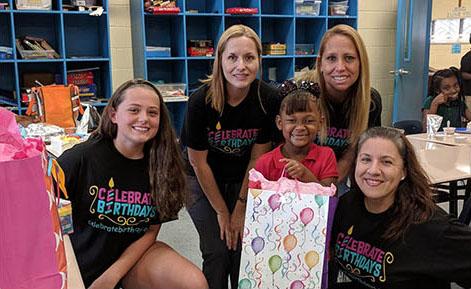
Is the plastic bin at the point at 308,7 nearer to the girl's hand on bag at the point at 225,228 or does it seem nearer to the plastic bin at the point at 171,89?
the plastic bin at the point at 171,89

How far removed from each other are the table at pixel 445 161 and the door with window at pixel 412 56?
9.54 ft

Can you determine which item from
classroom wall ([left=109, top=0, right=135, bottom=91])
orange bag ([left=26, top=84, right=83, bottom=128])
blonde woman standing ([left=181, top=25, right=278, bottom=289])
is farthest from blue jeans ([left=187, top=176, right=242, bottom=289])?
classroom wall ([left=109, top=0, right=135, bottom=91])

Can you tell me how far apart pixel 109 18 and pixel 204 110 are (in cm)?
346

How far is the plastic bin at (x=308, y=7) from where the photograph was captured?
5.68 m

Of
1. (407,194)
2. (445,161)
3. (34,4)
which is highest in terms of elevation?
(34,4)

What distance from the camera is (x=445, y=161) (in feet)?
9.20

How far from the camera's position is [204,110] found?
211 cm

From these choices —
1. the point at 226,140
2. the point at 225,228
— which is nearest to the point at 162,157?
the point at 226,140

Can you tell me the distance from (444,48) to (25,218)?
8.31m

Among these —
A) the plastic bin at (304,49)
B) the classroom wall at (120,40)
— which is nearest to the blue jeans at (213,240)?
the classroom wall at (120,40)

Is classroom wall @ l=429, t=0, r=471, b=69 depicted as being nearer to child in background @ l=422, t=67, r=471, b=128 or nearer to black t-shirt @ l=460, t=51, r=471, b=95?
black t-shirt @ l=460, t=51, r=471, b=95

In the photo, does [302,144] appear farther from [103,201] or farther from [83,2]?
[83,2]

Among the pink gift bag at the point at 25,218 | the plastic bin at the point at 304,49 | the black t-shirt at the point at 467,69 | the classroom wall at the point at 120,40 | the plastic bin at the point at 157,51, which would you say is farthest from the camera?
the plastic bin at the point at 304,49

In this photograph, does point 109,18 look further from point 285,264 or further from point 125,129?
point 285,264
